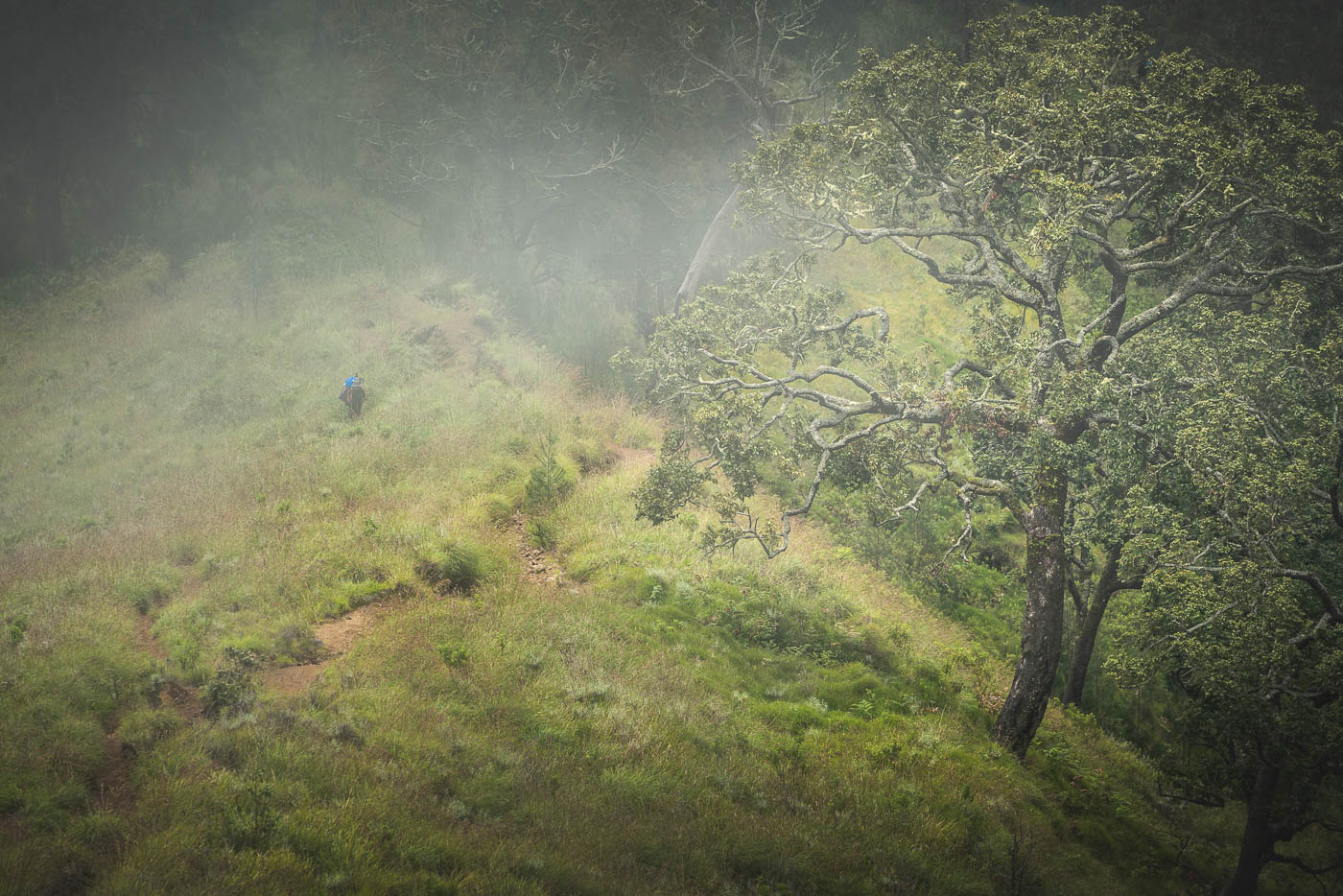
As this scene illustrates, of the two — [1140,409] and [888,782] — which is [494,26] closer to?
[1140,409]

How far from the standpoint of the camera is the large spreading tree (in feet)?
41.9

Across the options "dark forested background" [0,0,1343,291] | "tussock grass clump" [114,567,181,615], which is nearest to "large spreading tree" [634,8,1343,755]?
"tussock grass clump" [114,567,181,615]

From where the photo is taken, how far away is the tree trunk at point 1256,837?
11953 millimetres

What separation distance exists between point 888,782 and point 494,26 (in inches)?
1261

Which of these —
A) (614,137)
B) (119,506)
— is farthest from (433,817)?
(614,137)

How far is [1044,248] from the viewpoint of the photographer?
1288 cm

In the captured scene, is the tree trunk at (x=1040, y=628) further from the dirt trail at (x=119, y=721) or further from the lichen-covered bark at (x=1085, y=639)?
the dirt trail at (x=119, y=721)

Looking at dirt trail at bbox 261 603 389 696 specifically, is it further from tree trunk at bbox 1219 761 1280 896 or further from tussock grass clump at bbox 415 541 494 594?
tree trunk at bbox 1219 761 1280 896

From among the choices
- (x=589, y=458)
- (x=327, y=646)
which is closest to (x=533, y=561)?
(x=327, y=646)

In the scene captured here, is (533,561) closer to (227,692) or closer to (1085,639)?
(227,692)

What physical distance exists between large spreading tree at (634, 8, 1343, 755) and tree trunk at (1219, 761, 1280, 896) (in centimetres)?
333

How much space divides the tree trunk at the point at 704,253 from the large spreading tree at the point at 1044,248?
12.2 metres

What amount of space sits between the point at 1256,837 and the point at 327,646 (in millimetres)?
16097

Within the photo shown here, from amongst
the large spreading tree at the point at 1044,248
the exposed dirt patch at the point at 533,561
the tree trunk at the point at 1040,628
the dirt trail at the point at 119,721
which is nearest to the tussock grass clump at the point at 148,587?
the dirt trail at the point at 119,721
